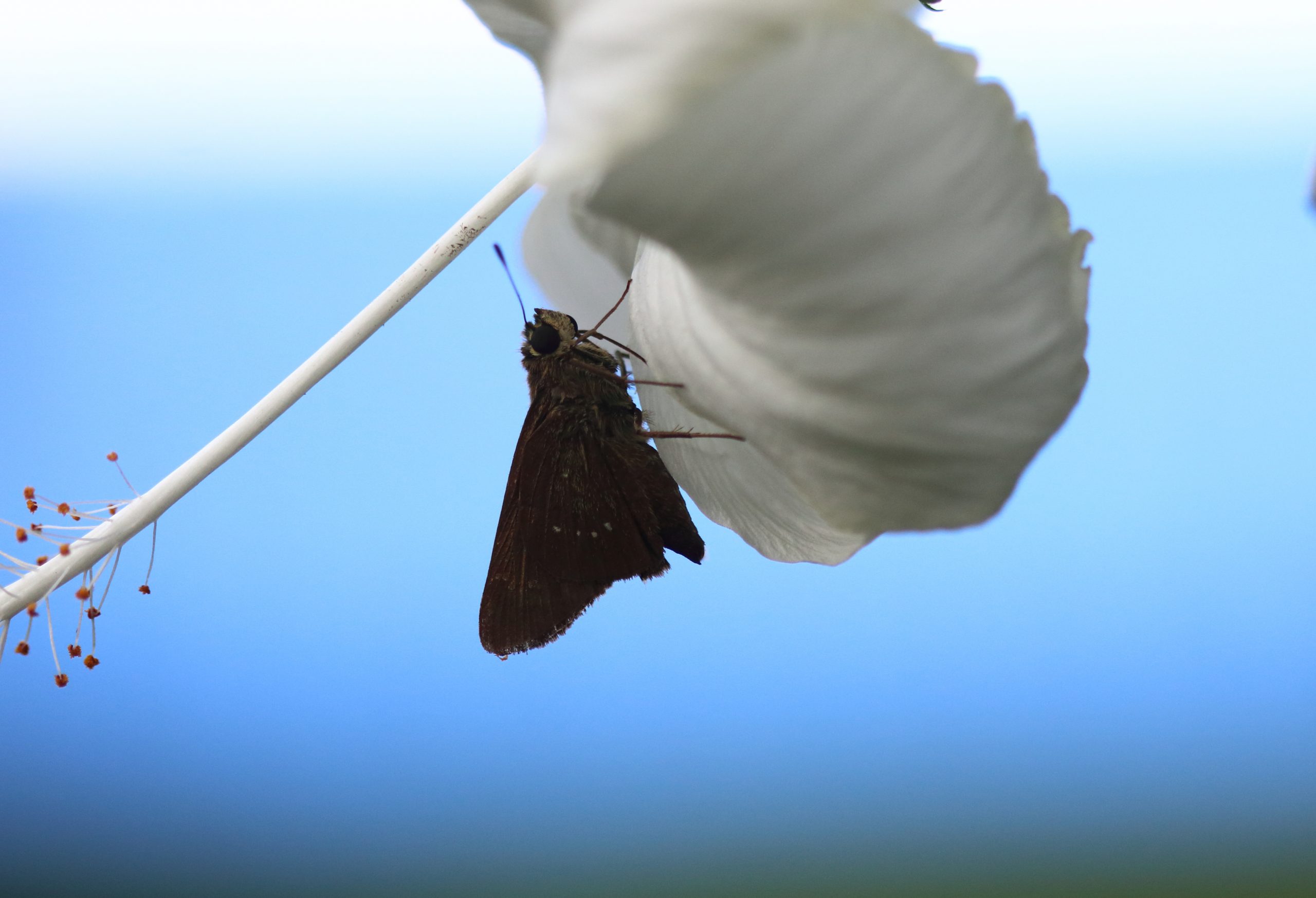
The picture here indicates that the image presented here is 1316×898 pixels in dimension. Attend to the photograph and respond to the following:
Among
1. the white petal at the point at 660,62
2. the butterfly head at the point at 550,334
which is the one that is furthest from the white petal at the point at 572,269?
the white petal at the point at 660,62

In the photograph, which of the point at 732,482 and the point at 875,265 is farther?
the point at 732,482

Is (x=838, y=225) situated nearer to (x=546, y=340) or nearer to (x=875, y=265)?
(x=875, y=265)

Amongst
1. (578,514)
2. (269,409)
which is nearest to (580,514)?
(578,514)

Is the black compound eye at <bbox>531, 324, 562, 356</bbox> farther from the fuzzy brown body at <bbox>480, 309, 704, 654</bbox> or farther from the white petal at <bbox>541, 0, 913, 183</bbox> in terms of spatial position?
the white petal at <bbox>541, 0, 913, 183</bbox>

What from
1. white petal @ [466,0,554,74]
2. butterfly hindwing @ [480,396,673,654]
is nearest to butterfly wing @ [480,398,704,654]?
butterfly hindwing @ [480,396,673,654]

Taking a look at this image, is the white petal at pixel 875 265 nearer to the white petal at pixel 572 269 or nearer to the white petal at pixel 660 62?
the white petal at pixel 660 62

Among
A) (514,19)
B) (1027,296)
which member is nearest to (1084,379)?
(1027,296)
